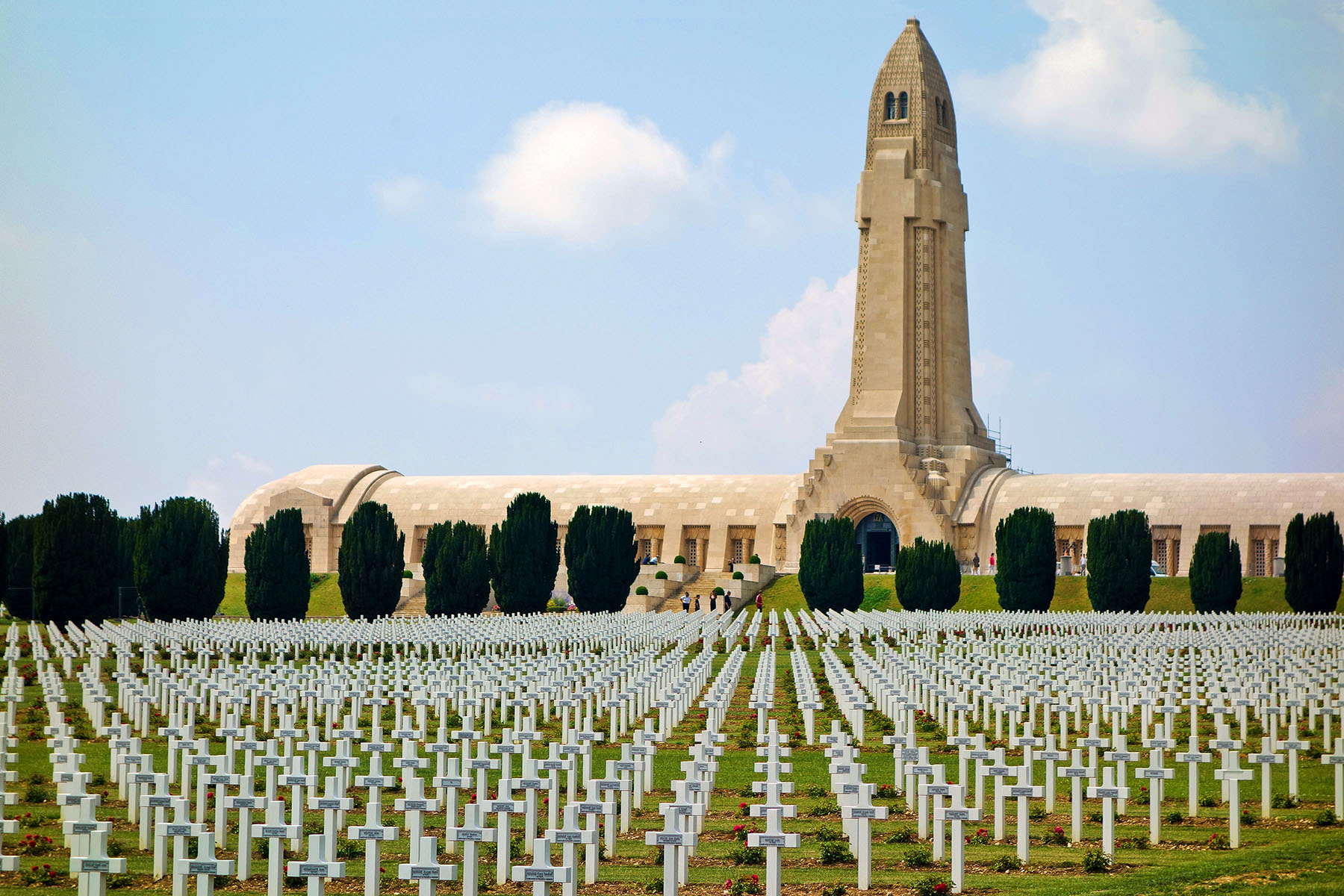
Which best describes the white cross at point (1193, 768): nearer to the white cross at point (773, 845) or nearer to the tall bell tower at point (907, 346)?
the white cross at point (773, 845)

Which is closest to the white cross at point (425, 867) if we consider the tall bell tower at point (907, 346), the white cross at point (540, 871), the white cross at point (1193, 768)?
the white cross at point (540, 871)

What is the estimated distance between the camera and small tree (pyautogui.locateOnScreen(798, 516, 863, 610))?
1694 inches

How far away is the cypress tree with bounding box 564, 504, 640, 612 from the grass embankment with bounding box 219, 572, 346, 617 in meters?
12.4

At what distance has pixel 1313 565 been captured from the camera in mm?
37625

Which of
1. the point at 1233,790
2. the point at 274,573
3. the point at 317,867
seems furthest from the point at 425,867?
the point at 274,573

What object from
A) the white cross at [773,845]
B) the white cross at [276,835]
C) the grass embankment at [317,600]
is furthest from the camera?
the grass embankment at [317,600]

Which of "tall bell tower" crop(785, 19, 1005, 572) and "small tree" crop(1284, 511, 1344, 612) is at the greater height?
"tall bell tower" crop(785, 19, 1005, 572)

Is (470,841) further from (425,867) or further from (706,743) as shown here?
(706,743)

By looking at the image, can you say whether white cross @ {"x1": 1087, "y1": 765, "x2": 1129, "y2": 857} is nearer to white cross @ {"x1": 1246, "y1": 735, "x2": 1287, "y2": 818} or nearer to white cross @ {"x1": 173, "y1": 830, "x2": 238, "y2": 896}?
white cross @ {"x1": 1246, "y1": 735, "x2": 1287, "y2": 818}

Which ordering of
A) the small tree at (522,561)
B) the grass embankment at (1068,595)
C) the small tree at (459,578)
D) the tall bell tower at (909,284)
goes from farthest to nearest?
1. the tall bell tower at (909,284)
2. the small tree at (522,561)
3. the small tree at (459,578)
4. the grass embankment at (1068,595)

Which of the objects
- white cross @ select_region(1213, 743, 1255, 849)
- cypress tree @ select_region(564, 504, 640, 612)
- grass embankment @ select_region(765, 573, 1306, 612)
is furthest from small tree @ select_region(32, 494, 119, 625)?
white cross @ select_region(1213, 743, 1255, 849)

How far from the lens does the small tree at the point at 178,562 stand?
3394 centimetres

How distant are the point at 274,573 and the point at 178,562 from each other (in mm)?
3802

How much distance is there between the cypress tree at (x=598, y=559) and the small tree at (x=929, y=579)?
882 centimetres
